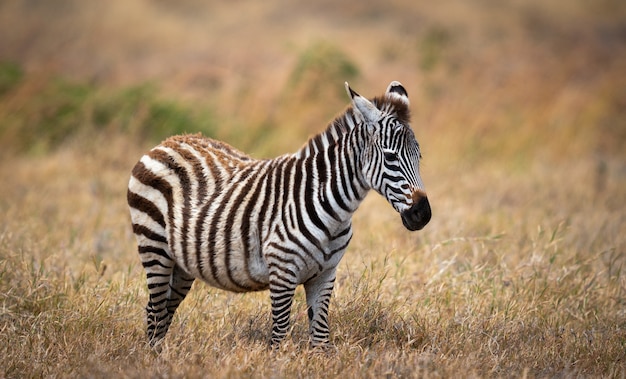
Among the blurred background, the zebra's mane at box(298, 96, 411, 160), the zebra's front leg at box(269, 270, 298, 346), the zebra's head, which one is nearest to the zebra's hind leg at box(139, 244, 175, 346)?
the zebra's front leg at box(269, 270, 298, 346)

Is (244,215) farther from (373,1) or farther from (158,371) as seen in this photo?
(373,1)

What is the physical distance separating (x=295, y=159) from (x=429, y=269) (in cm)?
224

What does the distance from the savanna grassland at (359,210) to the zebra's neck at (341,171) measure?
37.4 inches

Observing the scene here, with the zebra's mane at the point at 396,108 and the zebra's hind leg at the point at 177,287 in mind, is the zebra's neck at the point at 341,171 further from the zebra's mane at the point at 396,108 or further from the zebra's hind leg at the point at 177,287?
the zebra's hind leg at the point at 177,287

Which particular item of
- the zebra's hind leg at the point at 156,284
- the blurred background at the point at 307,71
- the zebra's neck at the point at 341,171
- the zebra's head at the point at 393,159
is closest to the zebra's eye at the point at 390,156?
the zebra's head at the point at 393,159

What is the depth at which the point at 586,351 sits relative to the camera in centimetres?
556

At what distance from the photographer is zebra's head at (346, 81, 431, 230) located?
4.75 meters

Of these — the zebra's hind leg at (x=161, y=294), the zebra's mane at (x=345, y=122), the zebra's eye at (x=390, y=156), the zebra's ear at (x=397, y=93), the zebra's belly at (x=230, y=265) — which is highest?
the zebra's ear at (x=397, y=93)

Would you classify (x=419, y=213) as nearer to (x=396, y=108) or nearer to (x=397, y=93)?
(x=396, y=108)

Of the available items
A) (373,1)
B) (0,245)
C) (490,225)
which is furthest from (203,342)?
(373,1)

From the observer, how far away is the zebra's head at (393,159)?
4750 mm

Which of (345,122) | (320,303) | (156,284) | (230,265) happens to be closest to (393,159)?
(345,122)

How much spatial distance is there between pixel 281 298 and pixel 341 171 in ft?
2.89

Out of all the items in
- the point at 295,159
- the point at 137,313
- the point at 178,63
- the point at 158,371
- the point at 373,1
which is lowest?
the point at 158,371
